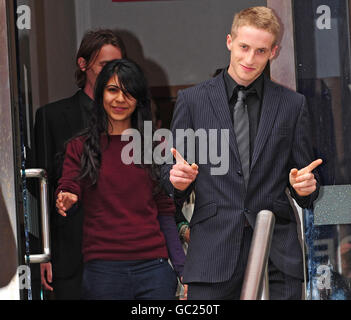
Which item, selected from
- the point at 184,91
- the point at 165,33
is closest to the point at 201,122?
the point at 184,91

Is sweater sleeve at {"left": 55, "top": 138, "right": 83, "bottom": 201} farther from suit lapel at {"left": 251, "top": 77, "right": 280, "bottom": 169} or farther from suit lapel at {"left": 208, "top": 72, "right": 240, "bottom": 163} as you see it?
suit lapel at {"left": 251, "top": 77, "right": 280, "bottom": 169}

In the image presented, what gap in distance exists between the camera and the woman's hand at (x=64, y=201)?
270cm

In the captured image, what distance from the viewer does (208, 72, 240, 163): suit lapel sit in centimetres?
249

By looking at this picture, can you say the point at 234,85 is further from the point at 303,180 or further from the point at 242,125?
the point at 303,180

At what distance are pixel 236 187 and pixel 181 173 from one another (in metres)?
0.23

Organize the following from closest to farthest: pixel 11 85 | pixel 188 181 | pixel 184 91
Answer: pixel 188 181
pixel 184 91
pixel 11 85

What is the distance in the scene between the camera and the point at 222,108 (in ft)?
8.18

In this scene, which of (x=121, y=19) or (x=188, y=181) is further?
(x=121, y=19)

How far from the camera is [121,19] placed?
8.95 feet

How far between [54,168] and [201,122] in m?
0.64

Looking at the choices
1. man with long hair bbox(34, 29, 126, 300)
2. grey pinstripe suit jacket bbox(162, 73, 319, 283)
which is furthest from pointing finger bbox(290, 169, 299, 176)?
man with long hair bbox(34, 29, 126, 300)

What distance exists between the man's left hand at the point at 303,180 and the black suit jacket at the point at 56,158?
86 centimetres

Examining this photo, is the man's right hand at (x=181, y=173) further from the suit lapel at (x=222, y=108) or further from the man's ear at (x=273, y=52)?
the man's ear at (x=273, y=52)
